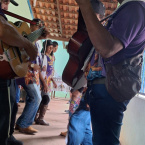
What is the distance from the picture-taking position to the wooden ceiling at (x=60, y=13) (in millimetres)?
6055

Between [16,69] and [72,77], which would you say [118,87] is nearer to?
[72,77]

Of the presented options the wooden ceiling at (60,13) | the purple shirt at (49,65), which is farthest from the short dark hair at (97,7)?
the wooden ceiling at (60,13)

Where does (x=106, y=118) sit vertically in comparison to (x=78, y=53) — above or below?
below

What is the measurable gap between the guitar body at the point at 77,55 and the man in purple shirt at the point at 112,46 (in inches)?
15.3

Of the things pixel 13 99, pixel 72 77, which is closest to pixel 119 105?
pixel 72 77

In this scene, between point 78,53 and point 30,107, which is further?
point 30,107

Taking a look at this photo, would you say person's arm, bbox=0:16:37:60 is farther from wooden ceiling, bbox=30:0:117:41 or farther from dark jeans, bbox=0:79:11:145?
wooden ceiling, bbox=30:0:117:41

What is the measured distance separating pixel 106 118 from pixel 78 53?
645 mm

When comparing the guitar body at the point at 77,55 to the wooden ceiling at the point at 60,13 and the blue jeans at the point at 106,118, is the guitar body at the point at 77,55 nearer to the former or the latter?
the blue jeans at the point at 106,118

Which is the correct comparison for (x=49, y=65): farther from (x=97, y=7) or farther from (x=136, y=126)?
(x=97, y=7)

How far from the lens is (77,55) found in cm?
146

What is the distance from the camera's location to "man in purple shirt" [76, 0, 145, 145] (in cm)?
Result: 84

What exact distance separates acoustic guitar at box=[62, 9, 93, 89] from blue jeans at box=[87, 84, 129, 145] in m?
0.48

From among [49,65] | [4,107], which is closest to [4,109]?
[4,107]
